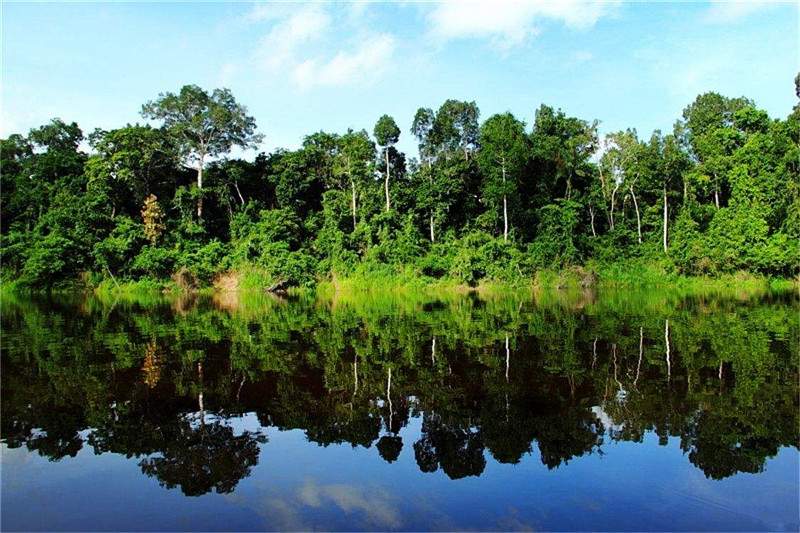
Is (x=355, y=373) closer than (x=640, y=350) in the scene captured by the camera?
Yes

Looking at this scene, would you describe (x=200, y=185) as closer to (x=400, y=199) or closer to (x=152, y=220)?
(x=152, y=220)

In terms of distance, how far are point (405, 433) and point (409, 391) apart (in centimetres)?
210

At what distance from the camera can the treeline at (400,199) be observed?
1668 inches

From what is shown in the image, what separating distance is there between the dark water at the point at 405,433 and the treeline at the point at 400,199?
28.8 meters

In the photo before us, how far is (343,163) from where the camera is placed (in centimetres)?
4928

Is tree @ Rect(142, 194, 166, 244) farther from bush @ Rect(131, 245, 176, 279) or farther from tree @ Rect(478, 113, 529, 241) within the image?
tree @ Rect(478, 113, 529, 241)

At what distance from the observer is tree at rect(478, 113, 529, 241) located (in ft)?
144

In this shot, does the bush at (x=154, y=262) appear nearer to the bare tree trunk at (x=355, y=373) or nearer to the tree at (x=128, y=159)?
the tree at (x=128, y=159)

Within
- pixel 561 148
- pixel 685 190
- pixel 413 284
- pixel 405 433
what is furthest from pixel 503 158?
pixel 405 433

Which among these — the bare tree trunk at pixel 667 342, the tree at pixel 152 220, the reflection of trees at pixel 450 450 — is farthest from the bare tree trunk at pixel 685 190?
the reflection of trees at pixel 450 450

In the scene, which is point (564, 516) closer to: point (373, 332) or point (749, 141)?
point (373, 332)

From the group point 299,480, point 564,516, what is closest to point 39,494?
point 299,480

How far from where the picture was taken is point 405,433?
7.82 meters

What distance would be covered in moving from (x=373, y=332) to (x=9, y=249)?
1575 inches
